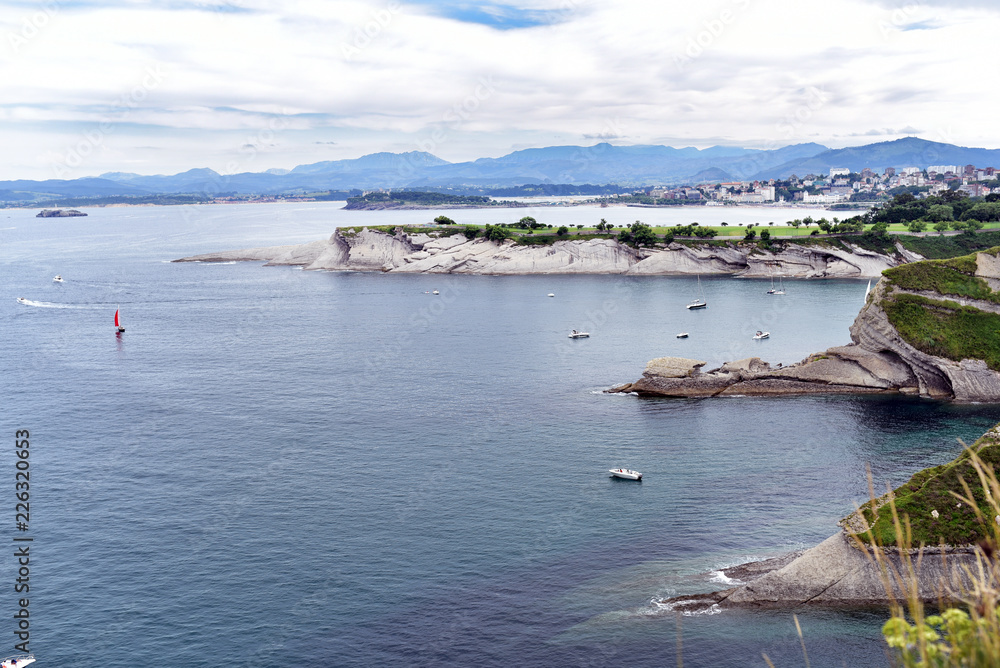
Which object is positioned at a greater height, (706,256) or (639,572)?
(706,256)

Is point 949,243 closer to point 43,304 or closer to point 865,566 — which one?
point 865,566

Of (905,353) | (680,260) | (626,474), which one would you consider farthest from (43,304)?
(905,353)

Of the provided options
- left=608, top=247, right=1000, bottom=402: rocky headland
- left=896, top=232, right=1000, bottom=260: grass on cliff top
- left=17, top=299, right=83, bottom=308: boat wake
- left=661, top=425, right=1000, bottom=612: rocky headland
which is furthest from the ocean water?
left=896, top=232, right=1000, bottom=260: grass on cliff top

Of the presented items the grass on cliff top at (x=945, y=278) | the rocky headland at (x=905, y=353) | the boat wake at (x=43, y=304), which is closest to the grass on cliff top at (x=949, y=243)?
the rocky headland at (x=905, y=353)

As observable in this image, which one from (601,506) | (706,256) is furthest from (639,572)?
(706,256)

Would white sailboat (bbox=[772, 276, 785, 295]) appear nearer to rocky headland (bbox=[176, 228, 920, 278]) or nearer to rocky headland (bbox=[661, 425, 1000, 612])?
rocky headland (bbox=[176, 228, 920, 278])

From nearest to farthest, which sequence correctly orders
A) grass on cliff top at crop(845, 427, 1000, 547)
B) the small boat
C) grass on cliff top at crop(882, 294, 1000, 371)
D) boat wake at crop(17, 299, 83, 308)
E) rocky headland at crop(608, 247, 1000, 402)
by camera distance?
grass on cliff top at crop(845, 427, 1000, 547)
the small boat
grass on cliff top at crop(882, 294, 1000, 371)
rocky headland at crop(608, 247, 1000, 402)
boat wake at crop(17, 299, 83, 308)

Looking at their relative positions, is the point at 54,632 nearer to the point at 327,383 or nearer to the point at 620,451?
the point at 620,451
